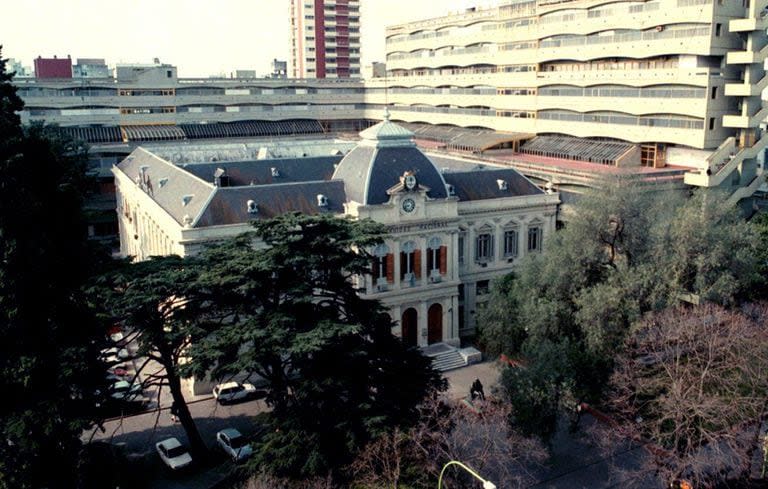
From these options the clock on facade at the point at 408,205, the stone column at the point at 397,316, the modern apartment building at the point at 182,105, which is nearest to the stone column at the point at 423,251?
the clock on facade at the point at 408,205

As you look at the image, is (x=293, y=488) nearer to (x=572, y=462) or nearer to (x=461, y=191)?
(x=572, y=462)

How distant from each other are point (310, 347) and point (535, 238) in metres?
31.6

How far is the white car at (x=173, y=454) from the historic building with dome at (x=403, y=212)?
12.7 m

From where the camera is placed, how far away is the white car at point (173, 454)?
122 ft

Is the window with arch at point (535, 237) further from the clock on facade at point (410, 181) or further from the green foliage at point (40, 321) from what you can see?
the green foliage at point (40, 321)

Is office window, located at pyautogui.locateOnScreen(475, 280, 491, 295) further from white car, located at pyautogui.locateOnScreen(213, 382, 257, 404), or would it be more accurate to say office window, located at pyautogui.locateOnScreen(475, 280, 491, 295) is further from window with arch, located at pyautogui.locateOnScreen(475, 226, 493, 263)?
white car, located at pyautogui.locateOnScreen(213, 382, 257, 404)

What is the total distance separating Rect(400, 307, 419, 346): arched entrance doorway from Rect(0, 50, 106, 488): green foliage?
929 inches

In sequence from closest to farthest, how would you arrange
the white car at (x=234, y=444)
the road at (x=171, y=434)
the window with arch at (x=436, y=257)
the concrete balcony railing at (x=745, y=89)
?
the road at (x=171, y=434) < the white car at (x=234, y=444) < the window with arch at (x=436, y=257) < the concrete balcony railing at (x=745, y=89)

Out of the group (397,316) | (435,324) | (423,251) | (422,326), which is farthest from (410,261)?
(435,324)

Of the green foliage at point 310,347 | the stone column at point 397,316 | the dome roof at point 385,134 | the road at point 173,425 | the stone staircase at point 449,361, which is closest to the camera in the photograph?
the green foliage at point 310,347

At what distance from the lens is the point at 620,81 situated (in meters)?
69.1

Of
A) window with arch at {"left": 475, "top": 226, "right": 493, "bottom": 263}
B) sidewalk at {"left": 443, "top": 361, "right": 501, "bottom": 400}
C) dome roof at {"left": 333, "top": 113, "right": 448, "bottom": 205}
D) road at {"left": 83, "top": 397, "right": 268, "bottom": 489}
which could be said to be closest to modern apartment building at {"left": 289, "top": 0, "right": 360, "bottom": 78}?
dome roof at {"left": 333, "top": 113, "right": 448, "bottom": 205}

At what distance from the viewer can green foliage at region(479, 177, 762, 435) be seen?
1529 inches

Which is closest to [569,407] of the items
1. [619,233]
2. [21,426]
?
[619,233]
